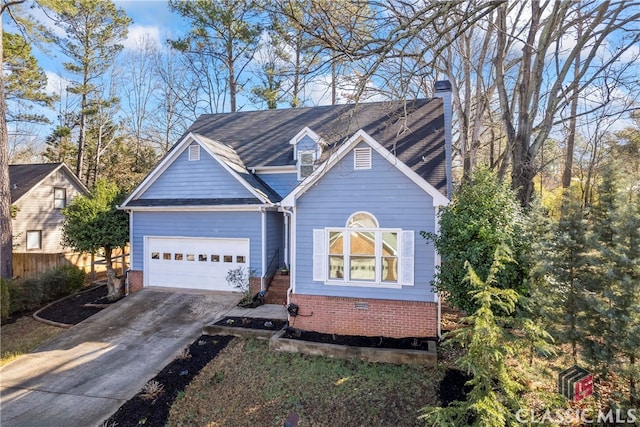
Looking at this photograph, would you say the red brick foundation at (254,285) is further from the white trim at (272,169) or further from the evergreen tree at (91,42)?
the evergreen tree at (91,42)

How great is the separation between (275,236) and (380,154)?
18.5ft

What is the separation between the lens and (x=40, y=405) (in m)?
6.73

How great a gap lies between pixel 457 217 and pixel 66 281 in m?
15.0

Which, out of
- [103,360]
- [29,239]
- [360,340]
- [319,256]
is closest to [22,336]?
[103,360]

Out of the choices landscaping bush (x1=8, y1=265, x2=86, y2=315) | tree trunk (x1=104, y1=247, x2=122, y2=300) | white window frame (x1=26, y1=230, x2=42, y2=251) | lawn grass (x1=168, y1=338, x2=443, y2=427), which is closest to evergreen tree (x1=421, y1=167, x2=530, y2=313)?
lawn grass (x1=168, y1=338, x2=443, y2=427)

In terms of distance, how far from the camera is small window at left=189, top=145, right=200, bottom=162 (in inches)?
524

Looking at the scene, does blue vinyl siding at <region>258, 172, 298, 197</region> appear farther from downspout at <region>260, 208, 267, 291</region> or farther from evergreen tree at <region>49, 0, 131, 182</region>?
evergreen tree at <region>49, 0, 131, 182</region>

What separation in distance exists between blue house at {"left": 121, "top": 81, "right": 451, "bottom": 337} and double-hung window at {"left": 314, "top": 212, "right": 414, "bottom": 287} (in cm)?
3

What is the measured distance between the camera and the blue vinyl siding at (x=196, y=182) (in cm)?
1298

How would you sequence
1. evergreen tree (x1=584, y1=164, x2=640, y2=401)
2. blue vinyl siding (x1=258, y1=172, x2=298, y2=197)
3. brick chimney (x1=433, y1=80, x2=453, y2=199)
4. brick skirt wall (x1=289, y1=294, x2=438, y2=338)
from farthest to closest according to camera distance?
blue vinyl siding (x1=258, y1=172, x2=298, y2=197) < brick chimney (x1=433, y1=80, x2=453, y2=199) < brick skirt wall (x1=289, y1=294, x2=438, y2=338) < evergreen tree (x1=584, y1=164, x2=640, y2=401)

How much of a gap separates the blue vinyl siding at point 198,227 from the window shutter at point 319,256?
3451mm

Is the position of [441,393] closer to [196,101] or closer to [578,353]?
[578,353]

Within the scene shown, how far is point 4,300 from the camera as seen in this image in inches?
467

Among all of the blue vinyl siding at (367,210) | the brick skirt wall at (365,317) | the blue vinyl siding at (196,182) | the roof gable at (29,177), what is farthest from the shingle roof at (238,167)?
the roof gable at (29,177)
